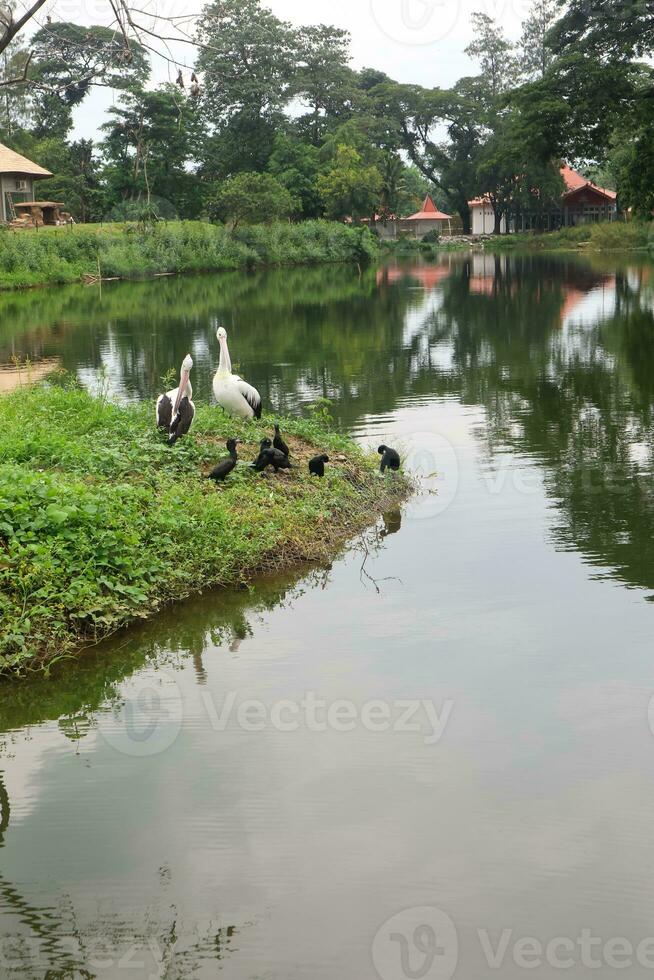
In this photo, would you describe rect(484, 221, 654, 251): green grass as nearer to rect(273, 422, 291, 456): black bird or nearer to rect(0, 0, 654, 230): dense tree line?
rect(0, 0, 654, 230): dense tree line

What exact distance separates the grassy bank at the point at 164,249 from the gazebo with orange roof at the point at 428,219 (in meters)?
22.1

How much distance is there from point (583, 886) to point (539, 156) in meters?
30.2

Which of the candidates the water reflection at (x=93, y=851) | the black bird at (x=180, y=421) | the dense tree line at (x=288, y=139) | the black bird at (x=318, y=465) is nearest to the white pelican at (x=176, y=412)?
the black bird at (x=180, y=421)

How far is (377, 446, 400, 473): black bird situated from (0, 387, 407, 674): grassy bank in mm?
149

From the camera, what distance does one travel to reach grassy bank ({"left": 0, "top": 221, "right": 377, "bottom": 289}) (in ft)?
141

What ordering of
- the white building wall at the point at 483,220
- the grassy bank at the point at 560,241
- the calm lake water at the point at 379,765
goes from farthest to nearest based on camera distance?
the white building wall at the point at 483,220 → the grassy bank at the point at 560,241 → the calm lake water at the point at 379,765

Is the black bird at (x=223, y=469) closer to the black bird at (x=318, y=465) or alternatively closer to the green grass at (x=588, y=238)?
the black bird at (x=318, y=465)

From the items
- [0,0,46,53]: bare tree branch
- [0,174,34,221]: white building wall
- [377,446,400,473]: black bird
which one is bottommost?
[377,446,400,473]: black bird

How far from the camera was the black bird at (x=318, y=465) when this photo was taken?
31.2ft

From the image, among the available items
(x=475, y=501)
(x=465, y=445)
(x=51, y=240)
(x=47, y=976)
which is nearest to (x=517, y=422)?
(x=465, y=445)

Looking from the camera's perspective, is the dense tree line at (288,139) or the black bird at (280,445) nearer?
the black bird at (280,445)

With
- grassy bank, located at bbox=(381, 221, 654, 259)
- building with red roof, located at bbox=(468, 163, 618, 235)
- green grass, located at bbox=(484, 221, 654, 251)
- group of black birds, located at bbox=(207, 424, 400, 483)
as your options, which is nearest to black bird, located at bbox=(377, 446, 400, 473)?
group of black birds, located at bbox=(207, 424, 400, 483)

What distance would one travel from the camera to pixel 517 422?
45.8 ft

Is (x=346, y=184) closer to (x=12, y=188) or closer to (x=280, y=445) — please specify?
(x=12, y=188)
